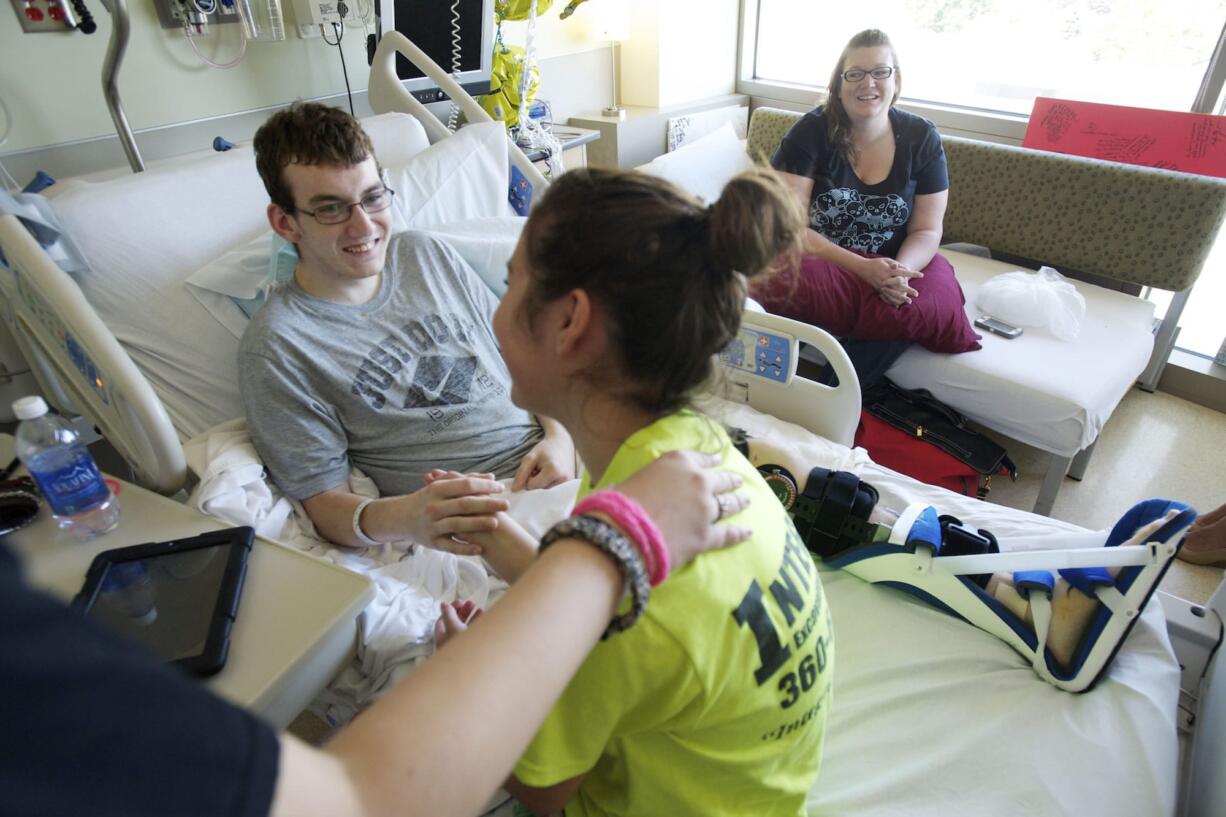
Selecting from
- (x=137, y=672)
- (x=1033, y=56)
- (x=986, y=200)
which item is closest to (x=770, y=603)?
(x=137, y=672)

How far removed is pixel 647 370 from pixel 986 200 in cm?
290

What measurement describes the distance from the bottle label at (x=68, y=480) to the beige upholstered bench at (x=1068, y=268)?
7.39 feet

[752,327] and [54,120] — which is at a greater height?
[54,120]

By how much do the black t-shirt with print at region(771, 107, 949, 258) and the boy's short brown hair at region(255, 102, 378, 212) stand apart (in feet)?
5.85

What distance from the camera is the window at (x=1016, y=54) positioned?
296 centimetres

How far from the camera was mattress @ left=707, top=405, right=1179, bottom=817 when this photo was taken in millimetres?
1056

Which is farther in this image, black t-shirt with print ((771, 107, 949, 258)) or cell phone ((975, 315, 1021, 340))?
black t-shirt with print ((771, 107, 949, 258))

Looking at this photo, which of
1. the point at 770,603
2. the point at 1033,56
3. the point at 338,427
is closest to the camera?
the point at 770,603

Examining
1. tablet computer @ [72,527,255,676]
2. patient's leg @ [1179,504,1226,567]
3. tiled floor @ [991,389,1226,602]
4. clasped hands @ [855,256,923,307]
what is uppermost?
tablet computer @ [72,527,255,676]

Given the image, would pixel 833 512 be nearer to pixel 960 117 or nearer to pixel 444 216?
pixel 444 216

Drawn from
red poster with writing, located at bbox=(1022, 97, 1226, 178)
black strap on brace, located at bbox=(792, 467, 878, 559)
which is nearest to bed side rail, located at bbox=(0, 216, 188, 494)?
black strap on brace, located at bbox=(792, 467, 878, 559)

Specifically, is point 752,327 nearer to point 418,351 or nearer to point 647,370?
point 418,351

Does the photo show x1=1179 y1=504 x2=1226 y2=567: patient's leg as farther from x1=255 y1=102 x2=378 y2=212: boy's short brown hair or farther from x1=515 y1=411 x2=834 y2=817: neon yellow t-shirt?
x1=255 y1=102 x2=378 y2=212: boy's short brown hair

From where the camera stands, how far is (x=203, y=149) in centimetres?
227
